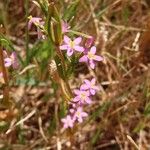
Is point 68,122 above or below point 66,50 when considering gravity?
below

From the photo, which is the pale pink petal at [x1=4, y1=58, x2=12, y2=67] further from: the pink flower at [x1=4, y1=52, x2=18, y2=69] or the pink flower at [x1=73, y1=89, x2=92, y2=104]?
the pink flower at [x1=73, y1=89, x2=92, y2=104]

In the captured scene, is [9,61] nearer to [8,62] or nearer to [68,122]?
[8,62]

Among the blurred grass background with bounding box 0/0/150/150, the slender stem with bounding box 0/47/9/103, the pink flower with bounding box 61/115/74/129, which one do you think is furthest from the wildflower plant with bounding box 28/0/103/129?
the blurred grass background with bounding box 0/0/150/150

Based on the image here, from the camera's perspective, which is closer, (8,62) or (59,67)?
(59,67)

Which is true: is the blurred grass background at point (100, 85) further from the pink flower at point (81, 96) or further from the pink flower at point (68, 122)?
the pink flower at point (81, 96)

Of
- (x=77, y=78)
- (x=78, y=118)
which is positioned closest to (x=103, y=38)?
(x=77, y=78)

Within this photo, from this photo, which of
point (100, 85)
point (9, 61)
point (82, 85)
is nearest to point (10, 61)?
point (9, 61)

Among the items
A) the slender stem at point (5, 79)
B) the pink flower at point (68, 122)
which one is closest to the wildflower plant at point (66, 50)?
the pink flower at point (68, 122)
